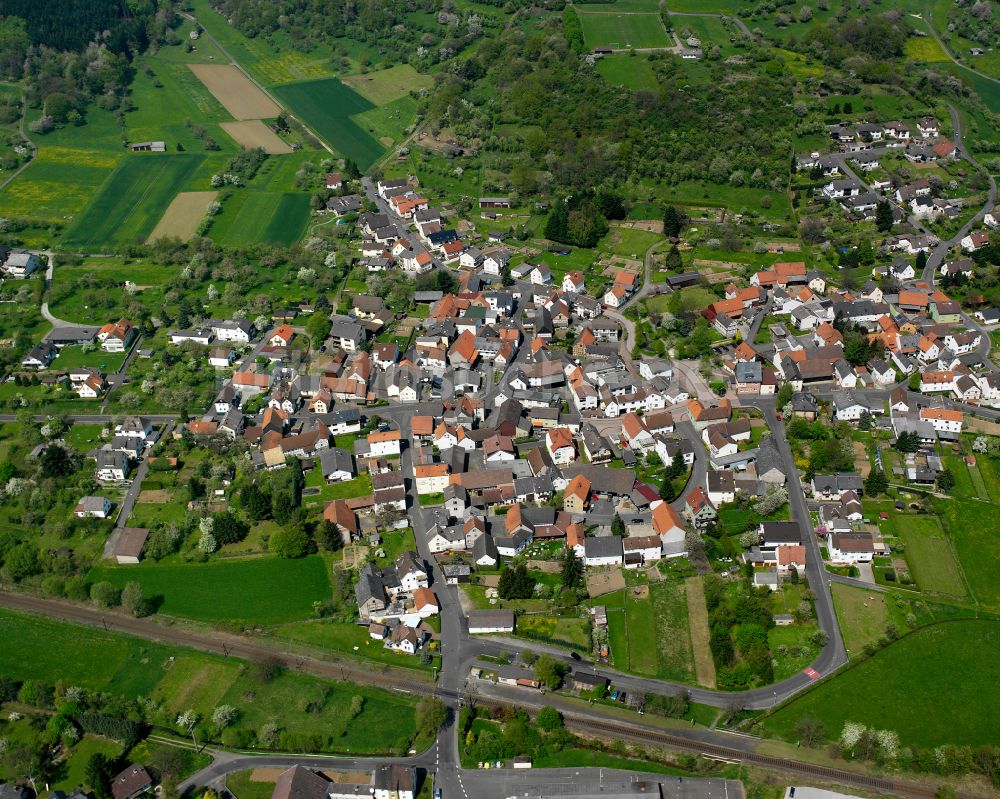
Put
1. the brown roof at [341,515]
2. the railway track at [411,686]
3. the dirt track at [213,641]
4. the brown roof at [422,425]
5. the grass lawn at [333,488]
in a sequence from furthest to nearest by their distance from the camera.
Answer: the brown roof at [422,425], the grass lawn at [333,488], the brown roof at [341,515], the dirt track at [213,641], the railway track at [411,686]

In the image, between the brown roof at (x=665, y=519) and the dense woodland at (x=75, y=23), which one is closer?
the brown roof at (x=665, y=519)

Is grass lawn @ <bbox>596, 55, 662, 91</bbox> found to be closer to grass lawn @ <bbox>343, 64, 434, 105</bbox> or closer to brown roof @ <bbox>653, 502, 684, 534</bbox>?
grass lawn @ <bbox>343, 64, 434, 105</bbox>

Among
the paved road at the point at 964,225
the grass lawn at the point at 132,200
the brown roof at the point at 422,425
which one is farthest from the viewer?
the grass lawn at the point at 132,200

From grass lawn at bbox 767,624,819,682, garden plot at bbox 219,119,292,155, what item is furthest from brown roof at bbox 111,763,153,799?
garden plot at bbox 219,119,292,155

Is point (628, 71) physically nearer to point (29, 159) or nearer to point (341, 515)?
point (29, 159)

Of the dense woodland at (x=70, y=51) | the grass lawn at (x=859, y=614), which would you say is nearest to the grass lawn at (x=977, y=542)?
the grass lawn at (x=859, y=614)

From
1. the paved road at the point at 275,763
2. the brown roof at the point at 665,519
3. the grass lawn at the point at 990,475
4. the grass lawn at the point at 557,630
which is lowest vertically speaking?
the paved road at the point at 275,763

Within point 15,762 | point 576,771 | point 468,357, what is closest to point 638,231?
point 468,357

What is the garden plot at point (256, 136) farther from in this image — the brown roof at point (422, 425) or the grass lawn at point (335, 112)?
the brown roof at point (422, 425)
